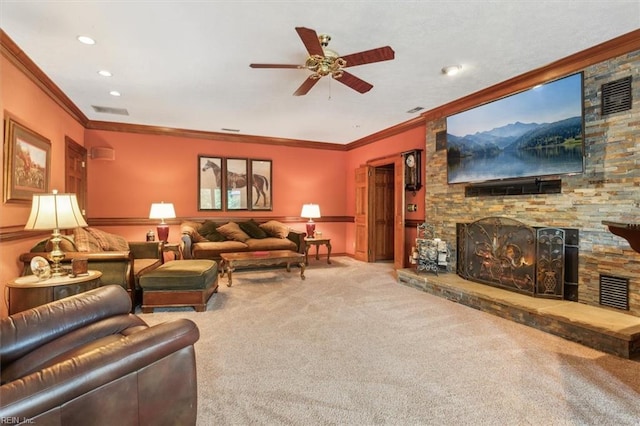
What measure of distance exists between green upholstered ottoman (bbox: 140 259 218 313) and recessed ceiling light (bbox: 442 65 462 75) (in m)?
3.62

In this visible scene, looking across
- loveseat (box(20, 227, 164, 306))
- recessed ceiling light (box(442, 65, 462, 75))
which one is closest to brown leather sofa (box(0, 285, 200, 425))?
loveseat (box(20, 227, 164, 306))

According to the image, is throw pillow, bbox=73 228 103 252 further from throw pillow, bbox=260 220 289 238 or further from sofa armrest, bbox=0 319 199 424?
throw pillow, bbox=260 220 289 238

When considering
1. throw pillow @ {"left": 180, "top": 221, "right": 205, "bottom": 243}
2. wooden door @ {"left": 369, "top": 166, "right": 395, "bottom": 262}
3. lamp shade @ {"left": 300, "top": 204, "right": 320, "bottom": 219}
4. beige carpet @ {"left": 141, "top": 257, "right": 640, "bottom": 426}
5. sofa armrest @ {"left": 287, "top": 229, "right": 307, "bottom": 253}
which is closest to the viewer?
beige carpet @ {"left": 141, "top": 257, "right": 640, "bottom": 426}

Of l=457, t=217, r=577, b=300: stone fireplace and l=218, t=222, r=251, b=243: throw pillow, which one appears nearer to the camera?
l=457, t=217, r=577, b=300: stone fireplace

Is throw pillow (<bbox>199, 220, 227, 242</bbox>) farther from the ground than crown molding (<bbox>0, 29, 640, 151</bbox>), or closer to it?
closer to it

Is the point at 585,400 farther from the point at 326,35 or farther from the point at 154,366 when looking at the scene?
the point at 326,35

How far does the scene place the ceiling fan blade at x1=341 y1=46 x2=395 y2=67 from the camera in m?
2.72

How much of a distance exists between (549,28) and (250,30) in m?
2.62

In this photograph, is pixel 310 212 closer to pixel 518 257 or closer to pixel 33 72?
pixel 518 257

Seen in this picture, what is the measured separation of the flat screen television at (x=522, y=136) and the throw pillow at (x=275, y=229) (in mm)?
3332

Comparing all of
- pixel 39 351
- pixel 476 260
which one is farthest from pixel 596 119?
pixel 39 351

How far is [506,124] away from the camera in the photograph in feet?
13.8

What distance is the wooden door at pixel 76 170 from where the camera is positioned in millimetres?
5086

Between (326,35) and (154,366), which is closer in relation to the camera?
(154,366)
